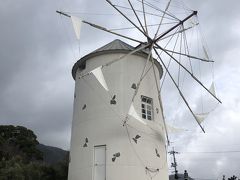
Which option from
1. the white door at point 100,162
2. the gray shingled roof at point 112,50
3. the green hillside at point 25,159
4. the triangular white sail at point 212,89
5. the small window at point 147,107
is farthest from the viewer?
the green hillside at point 25,159

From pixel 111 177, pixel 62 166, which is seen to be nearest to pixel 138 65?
pixel 111 177

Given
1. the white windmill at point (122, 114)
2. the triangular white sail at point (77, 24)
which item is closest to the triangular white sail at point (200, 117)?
the white windmill at point (122, 114)

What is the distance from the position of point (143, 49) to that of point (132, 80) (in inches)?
80.4

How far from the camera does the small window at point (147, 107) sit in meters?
18.4

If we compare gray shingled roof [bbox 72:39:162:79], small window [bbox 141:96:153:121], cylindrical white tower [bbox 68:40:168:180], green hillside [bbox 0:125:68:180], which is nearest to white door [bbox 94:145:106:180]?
cylindrical white tower [bbox 68:40:168:180]

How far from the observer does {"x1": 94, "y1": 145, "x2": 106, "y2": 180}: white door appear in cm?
1653

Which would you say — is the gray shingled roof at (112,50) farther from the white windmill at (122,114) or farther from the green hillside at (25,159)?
the green hillside at (25,159)

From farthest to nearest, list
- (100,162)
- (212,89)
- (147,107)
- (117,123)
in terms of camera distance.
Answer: (212,89), (147,107), (117,123), (100,162)

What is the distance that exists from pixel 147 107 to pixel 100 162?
401 cm

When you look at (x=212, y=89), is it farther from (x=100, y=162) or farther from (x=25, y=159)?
(x=25, y=159)

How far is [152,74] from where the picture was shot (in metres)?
19.6

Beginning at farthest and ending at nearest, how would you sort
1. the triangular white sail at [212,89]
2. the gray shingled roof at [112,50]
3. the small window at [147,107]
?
1. the triangular white sail at [212,89]
2. the gray shingled roof at [112,50]
3. the small window at [147,107]

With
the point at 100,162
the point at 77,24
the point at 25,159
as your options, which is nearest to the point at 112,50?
the point at 77,24

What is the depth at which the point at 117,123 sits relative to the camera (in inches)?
677
